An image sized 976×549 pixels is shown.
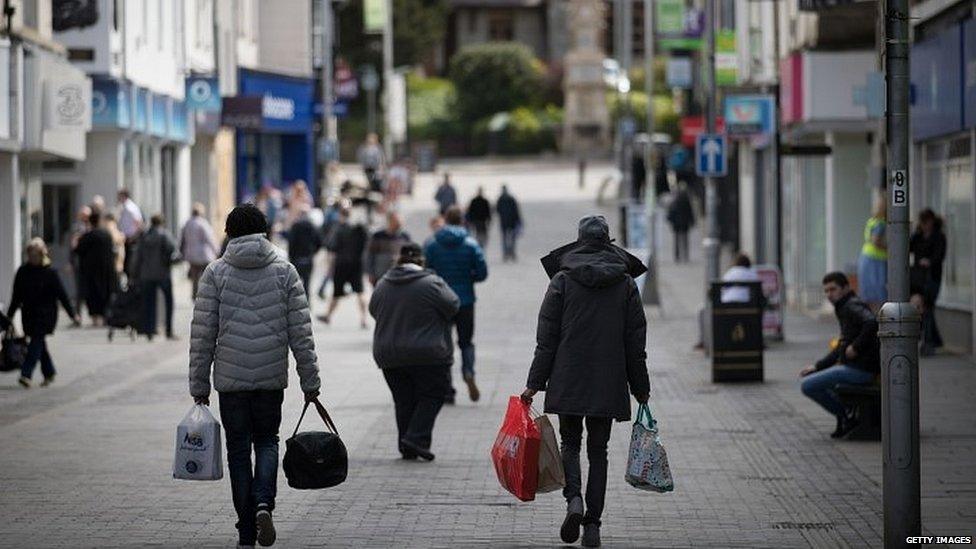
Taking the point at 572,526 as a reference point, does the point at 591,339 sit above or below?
above

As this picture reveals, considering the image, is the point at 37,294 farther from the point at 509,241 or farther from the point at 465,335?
the point at 509,241

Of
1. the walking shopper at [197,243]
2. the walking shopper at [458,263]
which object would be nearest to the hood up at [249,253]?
the walking shopper at [458,263]

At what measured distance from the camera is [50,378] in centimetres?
→ 2188

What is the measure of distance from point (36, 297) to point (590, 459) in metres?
11.2

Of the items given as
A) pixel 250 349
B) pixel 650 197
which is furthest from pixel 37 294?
pixel 650 197

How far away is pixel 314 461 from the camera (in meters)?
10.9

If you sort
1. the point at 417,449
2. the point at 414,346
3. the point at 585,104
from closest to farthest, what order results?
1. the point at 417,449
2. the point at 414,346
3. the point at 585,104

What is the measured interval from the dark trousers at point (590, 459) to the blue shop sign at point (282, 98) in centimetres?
4367

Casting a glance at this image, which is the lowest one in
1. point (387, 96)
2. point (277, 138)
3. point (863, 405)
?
point (863, 405)

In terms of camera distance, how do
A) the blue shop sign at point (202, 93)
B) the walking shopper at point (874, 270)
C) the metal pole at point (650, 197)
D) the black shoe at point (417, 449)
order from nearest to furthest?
the black shoe at point (417, 449), the walking shopper at point (874, 270), the metal pole at point (650, 197), the blue shop sign at point (202, 93)

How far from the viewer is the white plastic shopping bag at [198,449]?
10812mm

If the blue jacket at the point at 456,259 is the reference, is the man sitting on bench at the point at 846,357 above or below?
below

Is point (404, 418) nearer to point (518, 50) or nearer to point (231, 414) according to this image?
point (231, 414)

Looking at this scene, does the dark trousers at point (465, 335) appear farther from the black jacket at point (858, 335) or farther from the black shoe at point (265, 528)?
the black shoe at point (265, 528)
